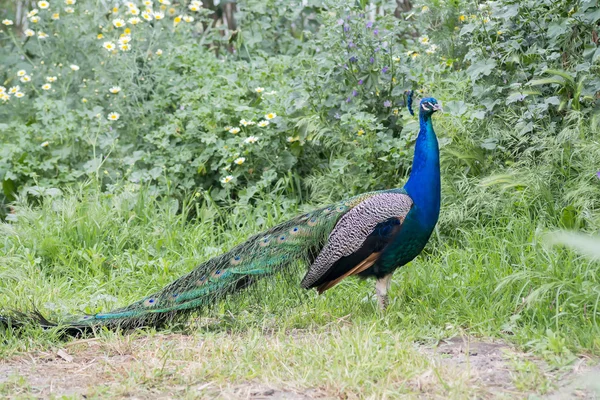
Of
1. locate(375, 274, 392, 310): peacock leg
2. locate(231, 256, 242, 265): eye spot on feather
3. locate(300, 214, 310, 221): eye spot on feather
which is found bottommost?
locate(375, 274, 392, 310): peacock leg

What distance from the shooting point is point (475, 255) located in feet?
15.8

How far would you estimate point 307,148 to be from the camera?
20.5 ft

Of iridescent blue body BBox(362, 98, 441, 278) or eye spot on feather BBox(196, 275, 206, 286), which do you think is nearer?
iridescent blue body BBox(362, 98, 441, 278)

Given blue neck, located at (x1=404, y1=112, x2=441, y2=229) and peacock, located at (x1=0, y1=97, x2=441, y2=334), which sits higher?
blue neck, located at (x1=404, y1=112, x2=441, y2=229)

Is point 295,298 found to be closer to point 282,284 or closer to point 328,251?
point 282,284

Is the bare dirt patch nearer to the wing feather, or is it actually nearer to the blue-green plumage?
the blue-green plumage

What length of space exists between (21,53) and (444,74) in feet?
12.4

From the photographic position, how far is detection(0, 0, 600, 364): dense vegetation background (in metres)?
4.53

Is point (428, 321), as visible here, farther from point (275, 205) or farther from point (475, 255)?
point (275, 205)

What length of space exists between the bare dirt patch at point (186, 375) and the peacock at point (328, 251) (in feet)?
0.93

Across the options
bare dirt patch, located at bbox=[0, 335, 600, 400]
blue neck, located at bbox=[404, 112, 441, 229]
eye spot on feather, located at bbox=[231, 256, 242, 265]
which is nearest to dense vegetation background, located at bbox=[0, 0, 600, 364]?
bare dirt patch, located at bbox=[0, 335, 600, 400]

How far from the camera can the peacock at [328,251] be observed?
4254mm

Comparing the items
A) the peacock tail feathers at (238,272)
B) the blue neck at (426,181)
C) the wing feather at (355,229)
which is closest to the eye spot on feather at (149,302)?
the peacock tail feathers at (238,272)

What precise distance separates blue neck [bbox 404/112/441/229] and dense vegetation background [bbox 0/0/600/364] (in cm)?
45
